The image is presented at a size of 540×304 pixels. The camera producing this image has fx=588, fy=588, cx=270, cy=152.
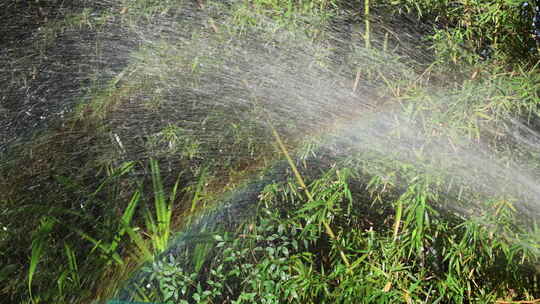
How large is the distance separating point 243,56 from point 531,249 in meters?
1.89

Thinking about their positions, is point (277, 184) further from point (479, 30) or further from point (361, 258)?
point (479, 30)

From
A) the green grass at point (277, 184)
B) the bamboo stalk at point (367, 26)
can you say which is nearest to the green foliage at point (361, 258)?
the green grass at point (277, 184)

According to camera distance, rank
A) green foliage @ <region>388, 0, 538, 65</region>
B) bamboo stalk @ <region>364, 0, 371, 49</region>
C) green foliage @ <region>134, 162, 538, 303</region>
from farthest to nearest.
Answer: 1. bamboo stalk @ <region>364, 0, 371, 49</region>
2. green foliage @ <region>388, 0, 538, 65</region>
3. green foliage @ <region>134, 162, 538, 303</region>

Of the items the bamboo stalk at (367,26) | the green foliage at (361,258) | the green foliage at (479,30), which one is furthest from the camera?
the bamboo stalk at (367,26)

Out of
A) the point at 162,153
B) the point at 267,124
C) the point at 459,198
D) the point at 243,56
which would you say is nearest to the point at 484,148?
the point at 459,198

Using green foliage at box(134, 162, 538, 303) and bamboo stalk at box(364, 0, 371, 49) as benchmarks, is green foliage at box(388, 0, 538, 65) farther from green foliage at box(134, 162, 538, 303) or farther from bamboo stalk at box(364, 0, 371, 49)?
green foliage at box(134, 162, 538, 303)

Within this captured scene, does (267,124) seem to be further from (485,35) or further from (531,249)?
(531,249)

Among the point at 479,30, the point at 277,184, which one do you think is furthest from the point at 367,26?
the point at 277,184

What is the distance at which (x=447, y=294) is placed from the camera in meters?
2.79

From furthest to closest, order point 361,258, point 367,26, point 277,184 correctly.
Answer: point 367,26
point 277,184
point 361,258

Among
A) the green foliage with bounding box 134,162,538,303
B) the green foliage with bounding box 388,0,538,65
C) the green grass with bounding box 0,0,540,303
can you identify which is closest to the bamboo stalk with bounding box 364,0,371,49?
the green grass with bounding box 0,0,540,303

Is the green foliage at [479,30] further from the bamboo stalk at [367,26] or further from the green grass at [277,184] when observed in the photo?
the bamboo stalk at [367,26]

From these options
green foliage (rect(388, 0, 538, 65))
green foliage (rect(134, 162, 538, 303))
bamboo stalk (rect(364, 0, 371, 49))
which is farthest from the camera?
bamboo stalk (rect(364, 0, 371, 49))

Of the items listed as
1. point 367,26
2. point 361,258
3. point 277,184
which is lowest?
point 361,258
